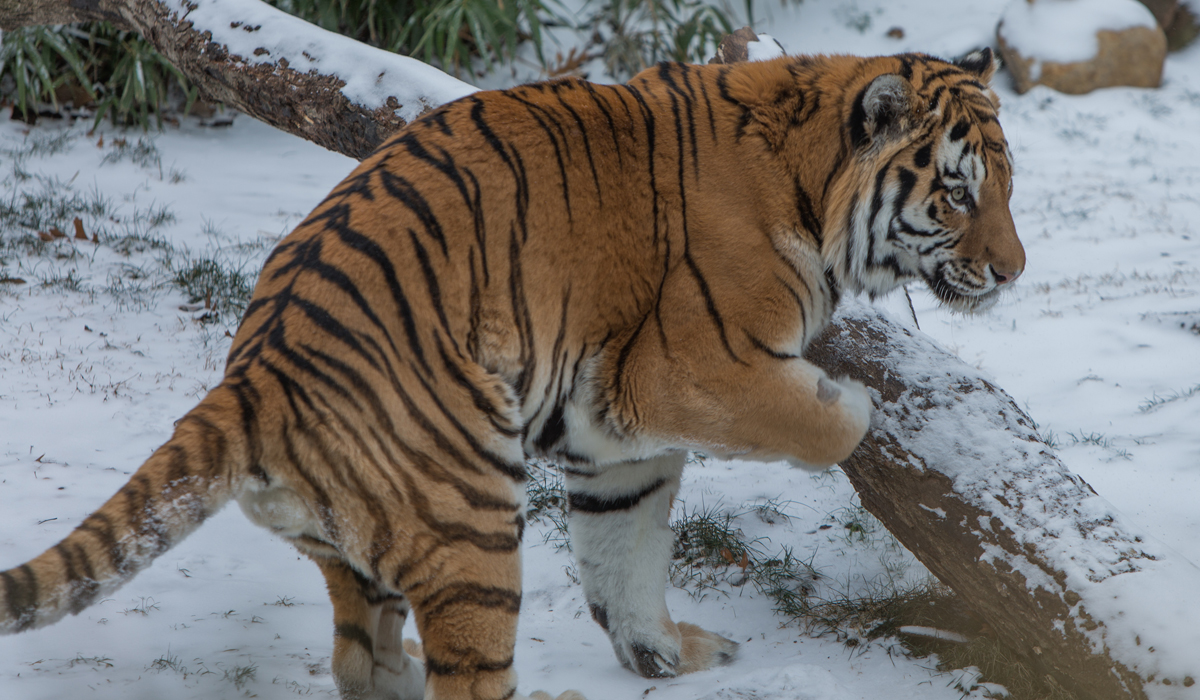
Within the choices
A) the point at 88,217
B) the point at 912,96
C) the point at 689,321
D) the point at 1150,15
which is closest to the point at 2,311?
the point at 88,217

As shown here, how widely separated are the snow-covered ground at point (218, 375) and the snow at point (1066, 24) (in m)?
1.57

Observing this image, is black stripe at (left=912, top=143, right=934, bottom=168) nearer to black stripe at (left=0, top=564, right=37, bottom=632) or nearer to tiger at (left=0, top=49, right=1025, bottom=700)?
tiger at (left=0, top=49, right=1025, bottom=700)

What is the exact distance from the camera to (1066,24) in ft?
28.0

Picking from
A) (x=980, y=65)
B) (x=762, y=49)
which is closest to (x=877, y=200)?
(x=980, y=65)

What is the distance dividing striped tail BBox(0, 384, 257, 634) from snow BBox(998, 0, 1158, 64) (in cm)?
851

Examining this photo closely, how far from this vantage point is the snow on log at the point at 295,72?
340 cm

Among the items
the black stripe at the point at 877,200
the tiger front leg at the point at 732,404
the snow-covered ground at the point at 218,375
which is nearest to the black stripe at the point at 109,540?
the snow-covered ground at the point at 218,375

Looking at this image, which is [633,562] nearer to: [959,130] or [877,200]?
[877,200]

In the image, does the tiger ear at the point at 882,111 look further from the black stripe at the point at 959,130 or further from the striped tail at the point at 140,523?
the striped tail at the point at 140,523

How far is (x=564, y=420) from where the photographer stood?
7.63ft

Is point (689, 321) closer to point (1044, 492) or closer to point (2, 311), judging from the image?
point (1044, 492)

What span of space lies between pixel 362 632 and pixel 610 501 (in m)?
0.77

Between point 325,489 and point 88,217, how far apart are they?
4.60 metres

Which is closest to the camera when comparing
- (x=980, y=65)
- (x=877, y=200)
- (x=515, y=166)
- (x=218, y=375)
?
(x=515, y=166)
